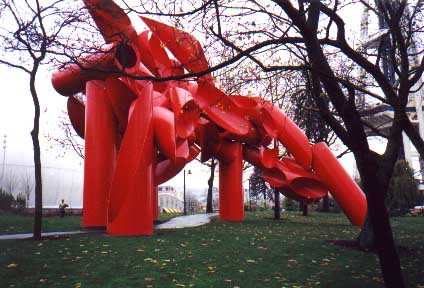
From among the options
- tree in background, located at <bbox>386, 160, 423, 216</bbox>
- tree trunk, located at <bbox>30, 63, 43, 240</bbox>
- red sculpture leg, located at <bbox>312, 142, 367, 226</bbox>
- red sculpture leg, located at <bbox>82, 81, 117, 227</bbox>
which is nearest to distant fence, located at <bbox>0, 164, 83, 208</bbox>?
red sculpture leg, located at <bbox>82, 81, 117, 227</bbox>

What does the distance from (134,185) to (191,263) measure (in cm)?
404

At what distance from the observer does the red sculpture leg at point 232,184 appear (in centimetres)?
1825

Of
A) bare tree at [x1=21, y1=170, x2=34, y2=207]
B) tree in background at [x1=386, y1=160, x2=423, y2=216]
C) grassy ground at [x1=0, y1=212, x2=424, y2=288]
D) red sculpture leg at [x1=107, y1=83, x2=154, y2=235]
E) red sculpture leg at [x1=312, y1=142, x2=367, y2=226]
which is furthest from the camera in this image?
bare tree at [x1=21, y1=170, x2=34, y2=207]

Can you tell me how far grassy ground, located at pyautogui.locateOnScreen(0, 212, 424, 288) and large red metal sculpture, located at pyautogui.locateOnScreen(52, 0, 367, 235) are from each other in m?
2.14

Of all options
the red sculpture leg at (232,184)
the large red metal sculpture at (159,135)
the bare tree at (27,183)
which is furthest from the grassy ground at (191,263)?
the bare tree at (27,183)

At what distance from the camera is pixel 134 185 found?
11375 mm

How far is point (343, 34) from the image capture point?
670 centimetres

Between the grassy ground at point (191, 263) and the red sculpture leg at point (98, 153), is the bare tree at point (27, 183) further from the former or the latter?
the grassy ground at point (191, 263)

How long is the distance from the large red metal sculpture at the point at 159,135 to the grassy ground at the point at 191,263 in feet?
7.03

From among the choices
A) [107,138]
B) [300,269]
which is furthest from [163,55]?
[300,269]

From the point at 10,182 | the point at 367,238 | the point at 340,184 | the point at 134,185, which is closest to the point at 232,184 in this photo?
the point at 340,184

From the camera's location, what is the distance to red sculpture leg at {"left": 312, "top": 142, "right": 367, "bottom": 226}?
15375 millimetres

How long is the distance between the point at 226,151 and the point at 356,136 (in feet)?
40.2

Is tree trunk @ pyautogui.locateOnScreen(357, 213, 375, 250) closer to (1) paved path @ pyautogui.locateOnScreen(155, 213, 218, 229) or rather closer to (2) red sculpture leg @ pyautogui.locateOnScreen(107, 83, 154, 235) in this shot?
(2) red sculpture leg @ pyautogui.locateOnScreen(107, 83, 154, 235)
